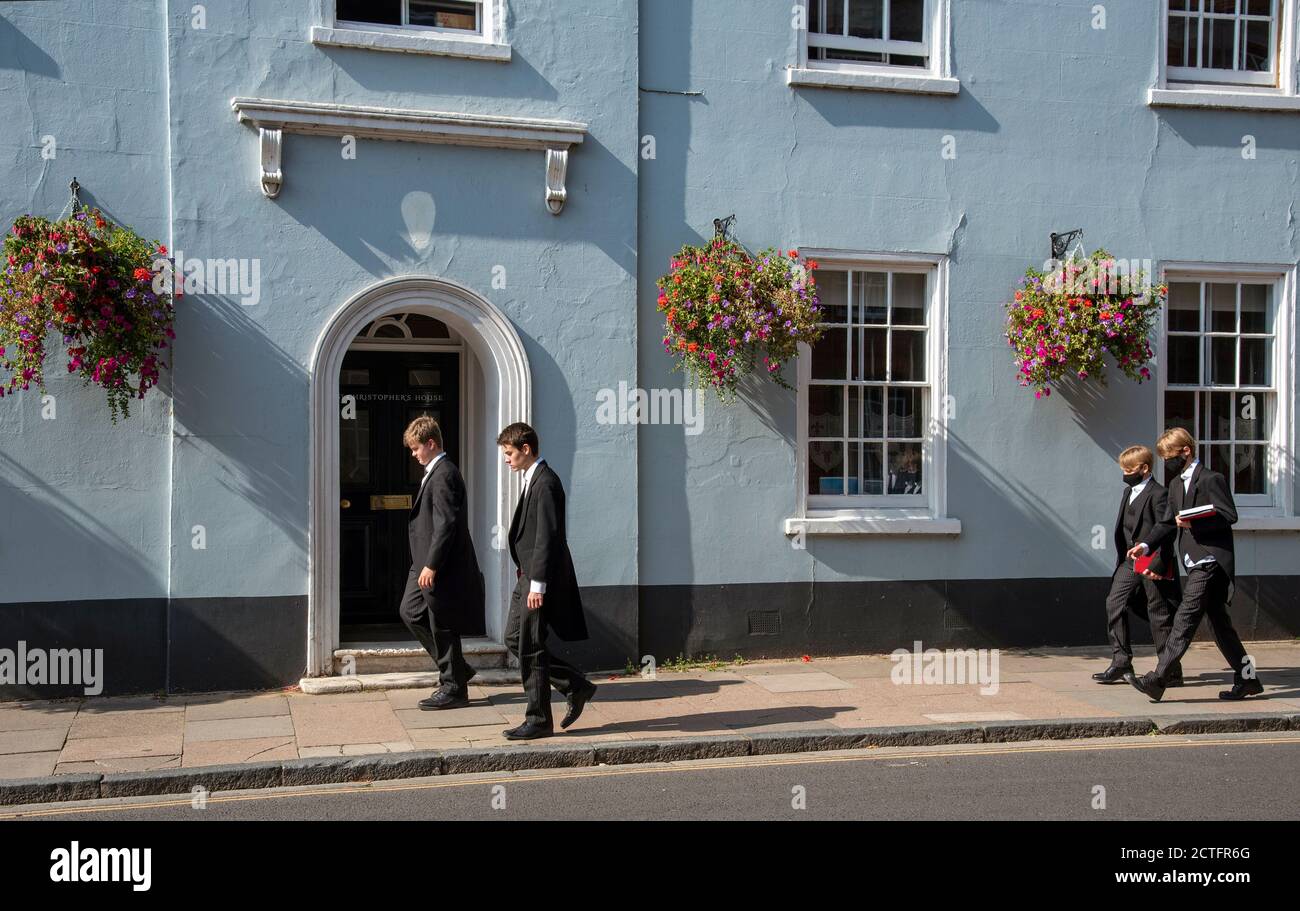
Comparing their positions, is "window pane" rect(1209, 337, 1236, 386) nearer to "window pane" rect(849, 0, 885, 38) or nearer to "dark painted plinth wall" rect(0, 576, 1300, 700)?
"dark painted plinth wall" rect(0, 576, 1300, 700)

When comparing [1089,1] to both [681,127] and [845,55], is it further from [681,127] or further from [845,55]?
[681,127]

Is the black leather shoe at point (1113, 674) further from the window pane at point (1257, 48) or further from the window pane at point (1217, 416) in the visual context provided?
the window pane at point (1257, 48)

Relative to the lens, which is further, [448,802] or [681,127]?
[681,127]

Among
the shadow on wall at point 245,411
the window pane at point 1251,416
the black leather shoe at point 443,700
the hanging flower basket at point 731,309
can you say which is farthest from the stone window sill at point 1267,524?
the shadow on wall at point 245,411

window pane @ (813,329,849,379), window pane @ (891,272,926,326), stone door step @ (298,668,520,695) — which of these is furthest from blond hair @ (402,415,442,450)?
window pane @ (891,272,926,326)

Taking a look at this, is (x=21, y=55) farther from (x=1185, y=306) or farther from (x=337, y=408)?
(x=1185, y=306)

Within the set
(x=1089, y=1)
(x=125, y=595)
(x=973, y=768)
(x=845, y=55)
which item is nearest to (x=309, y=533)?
(x=125, y=595)

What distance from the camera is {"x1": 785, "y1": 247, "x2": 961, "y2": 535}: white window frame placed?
11211 mm

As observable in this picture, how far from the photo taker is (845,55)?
37.9 ft

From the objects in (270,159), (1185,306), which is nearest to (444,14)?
(270,159)

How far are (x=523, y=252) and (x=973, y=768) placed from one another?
17.6 feet

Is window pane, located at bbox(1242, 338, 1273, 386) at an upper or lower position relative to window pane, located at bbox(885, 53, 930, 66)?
lower

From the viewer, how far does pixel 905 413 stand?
11641 millimetres

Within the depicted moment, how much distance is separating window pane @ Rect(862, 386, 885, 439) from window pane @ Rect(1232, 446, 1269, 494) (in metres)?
3.62
